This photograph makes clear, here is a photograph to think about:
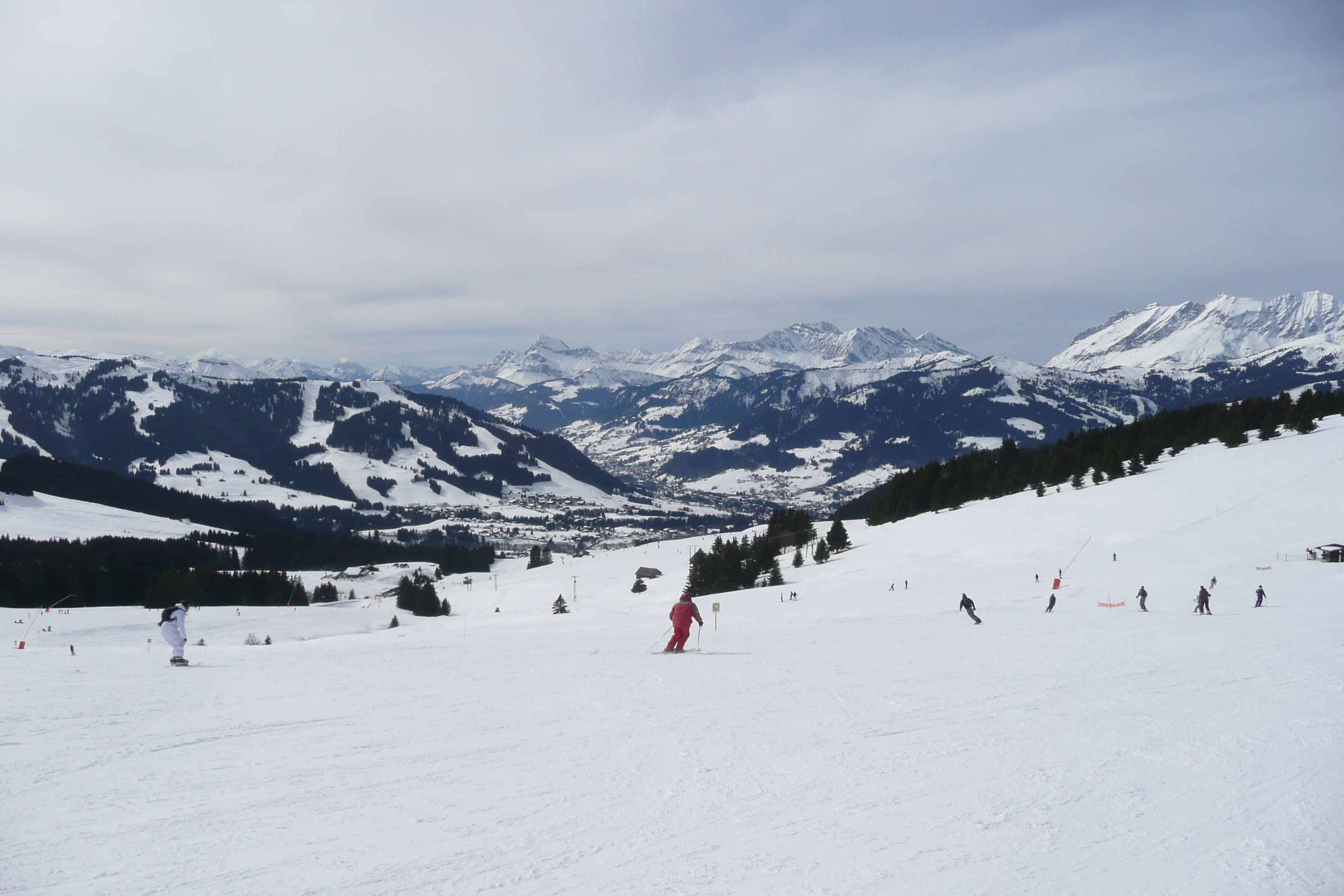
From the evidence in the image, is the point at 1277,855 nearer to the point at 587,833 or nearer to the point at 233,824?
the point at 587,833

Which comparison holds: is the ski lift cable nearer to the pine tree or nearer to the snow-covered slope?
the pine tree

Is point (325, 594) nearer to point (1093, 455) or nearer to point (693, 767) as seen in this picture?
point (1093, 455)

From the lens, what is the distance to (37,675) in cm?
1446

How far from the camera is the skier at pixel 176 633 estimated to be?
16.6m

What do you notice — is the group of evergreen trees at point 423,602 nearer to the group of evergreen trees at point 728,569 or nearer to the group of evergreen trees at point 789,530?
the group of evergreen trees at point 728,569

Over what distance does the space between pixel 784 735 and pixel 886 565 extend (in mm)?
49688

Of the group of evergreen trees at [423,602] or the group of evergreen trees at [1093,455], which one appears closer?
the group of evergreen trees at [423,602]

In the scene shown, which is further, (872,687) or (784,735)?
(872,687)

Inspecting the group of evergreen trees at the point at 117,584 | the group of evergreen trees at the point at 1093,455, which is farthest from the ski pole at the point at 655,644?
the group of evergreen trees at the point at 1093,455

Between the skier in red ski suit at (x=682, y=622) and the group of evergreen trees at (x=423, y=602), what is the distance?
2464 inches

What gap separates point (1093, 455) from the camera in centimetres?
8631

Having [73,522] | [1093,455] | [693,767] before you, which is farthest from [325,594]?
[73,522]

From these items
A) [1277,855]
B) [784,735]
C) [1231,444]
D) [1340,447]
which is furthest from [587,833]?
[1231,444]

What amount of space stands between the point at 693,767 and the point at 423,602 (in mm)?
73783
